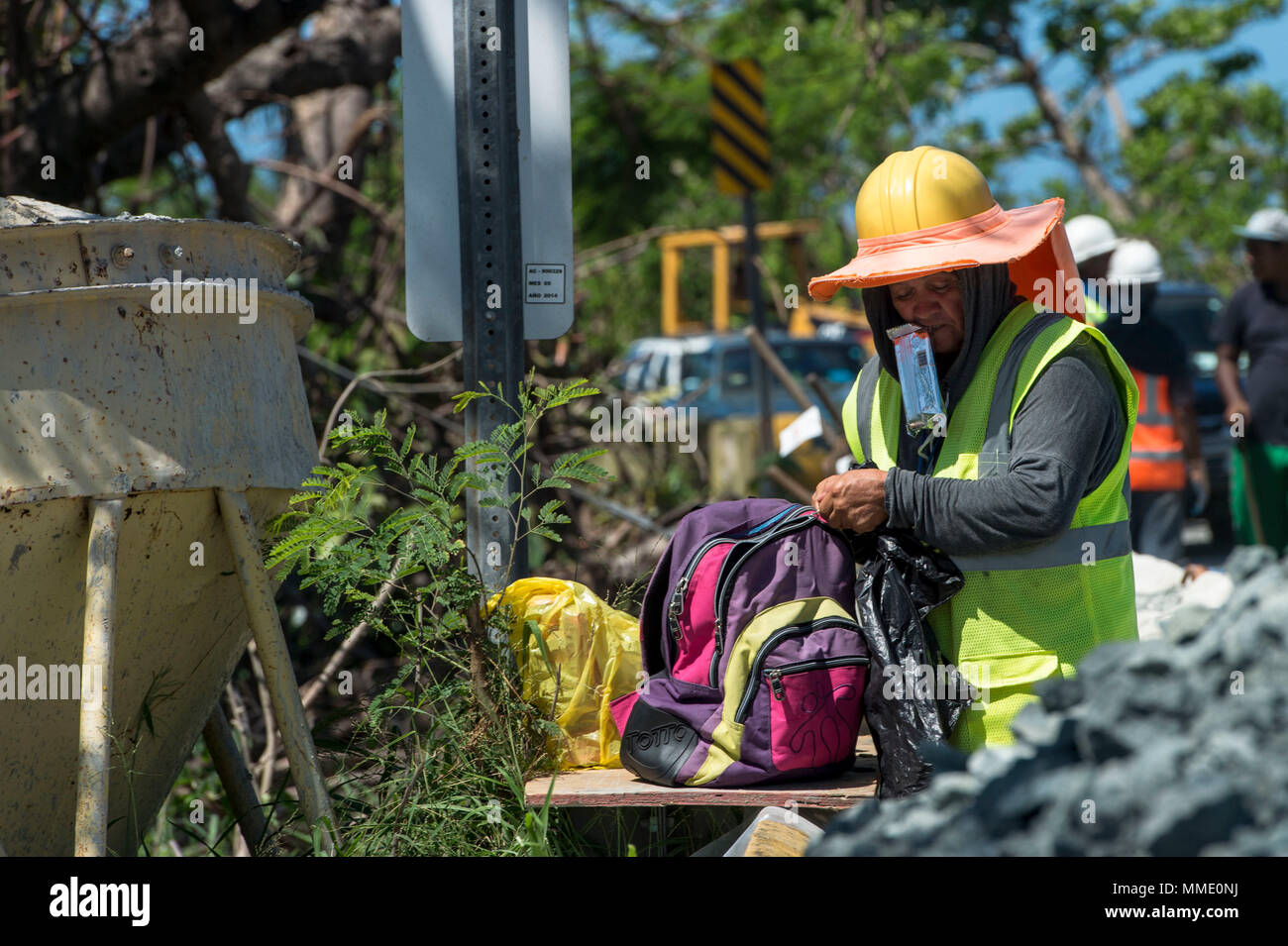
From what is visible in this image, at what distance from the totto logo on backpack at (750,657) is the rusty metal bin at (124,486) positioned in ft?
2.65

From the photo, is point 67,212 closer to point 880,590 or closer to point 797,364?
point 880,590

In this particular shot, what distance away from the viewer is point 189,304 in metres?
2.76

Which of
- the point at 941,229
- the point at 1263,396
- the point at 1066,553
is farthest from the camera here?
the point at 1263,396

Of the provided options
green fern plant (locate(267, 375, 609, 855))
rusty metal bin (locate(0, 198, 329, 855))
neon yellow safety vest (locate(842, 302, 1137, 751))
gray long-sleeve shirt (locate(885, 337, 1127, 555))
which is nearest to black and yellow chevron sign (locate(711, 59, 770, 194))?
rusty metal bin (locate(0, 198, 329, 855))

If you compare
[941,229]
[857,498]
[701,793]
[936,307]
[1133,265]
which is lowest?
[701,793]

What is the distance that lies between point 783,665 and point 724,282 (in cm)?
1450

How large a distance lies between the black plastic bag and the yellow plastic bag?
63cm

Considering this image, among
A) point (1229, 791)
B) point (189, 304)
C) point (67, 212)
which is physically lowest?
point (1229, 791)

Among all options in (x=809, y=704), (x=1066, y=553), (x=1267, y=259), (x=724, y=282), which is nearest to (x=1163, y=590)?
(x=1267, y=259)

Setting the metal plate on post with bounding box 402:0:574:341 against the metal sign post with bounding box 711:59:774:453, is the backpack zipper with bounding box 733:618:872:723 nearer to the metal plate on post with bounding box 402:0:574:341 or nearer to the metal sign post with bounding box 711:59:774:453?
the metal plate on post with bounding box 402:0:574:341

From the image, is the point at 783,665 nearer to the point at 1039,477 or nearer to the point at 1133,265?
the point at 1039,477

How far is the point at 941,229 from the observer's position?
2.59 metres

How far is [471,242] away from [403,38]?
539 millimetres
